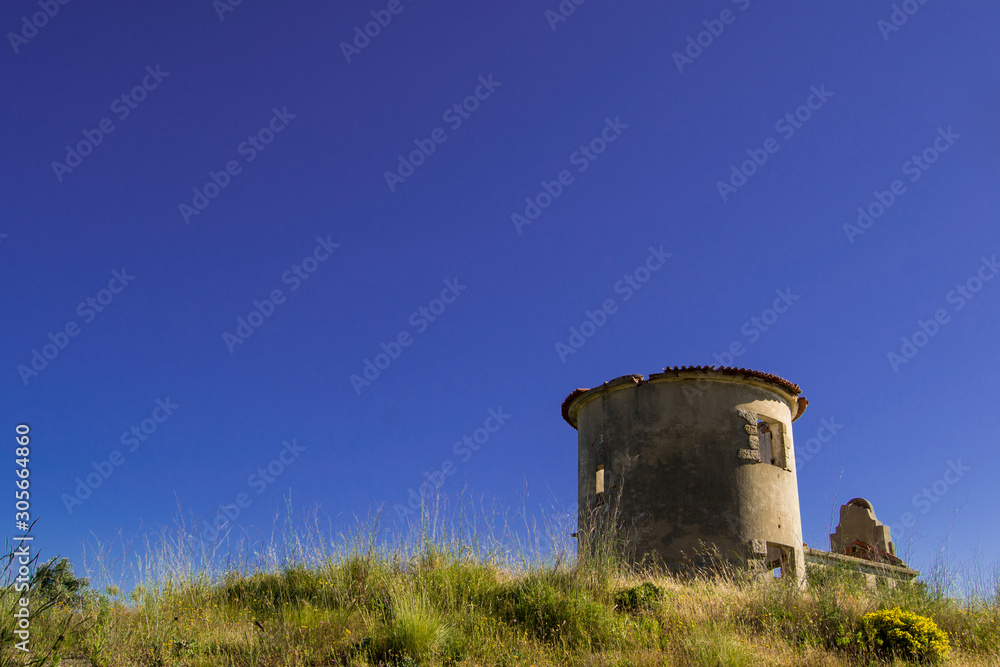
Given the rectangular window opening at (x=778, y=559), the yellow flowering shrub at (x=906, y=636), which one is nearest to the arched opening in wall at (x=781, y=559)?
the rectangular window opening at (x=778, y=559)

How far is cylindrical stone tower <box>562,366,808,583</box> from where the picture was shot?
14.0 meters

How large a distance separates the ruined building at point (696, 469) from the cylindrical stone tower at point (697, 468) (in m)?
0.02

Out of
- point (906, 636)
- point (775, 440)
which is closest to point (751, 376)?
point (775, 440)

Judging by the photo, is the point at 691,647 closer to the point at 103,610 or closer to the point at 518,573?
the point at 518,573

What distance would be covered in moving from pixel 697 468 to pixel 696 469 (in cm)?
3

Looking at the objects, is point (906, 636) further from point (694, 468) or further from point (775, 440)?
point (775, 440)

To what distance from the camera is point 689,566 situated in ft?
44.7

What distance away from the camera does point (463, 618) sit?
8.62 metres

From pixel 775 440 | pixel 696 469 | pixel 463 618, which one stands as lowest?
pixel 463 618

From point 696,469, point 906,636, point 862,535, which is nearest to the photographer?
point 906,636

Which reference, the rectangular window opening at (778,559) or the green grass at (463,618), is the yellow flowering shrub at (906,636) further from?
the rectangular window opening at (778,559)

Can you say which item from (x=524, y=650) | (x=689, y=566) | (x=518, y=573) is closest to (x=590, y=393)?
(x=689, y=566)

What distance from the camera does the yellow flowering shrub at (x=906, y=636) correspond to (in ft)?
26.2

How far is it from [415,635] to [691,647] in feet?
9.76
